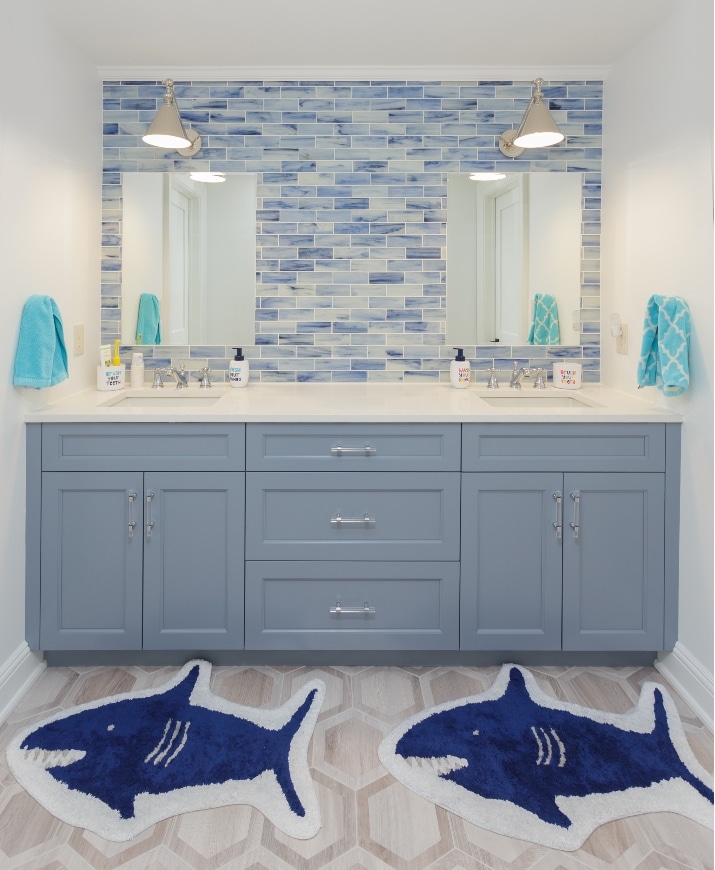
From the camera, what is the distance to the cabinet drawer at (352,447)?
2.49 meters

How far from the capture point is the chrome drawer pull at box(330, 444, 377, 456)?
2.50 m

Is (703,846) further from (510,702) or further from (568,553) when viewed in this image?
(568,553)

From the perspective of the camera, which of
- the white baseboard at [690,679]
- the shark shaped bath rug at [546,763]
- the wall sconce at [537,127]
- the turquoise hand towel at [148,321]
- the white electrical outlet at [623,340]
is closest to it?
the shark shaped bath rug at [546,763]

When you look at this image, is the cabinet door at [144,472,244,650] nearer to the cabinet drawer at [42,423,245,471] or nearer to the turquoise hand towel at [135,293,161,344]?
the cabinet drawer at [42,423,245,471]

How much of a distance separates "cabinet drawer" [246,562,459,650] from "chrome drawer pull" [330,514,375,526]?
5.5 inches

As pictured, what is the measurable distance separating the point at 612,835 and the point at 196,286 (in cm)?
246

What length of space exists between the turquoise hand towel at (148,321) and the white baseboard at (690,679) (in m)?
2.33

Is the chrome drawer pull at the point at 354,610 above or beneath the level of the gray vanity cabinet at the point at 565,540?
beneath

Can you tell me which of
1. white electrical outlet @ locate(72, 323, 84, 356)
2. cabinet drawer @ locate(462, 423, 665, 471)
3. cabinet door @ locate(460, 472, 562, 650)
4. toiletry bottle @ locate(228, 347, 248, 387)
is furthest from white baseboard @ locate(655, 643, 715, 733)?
white electrical outlet @ locate(72, 323, 84, 356)

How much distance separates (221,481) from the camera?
8.20 feet

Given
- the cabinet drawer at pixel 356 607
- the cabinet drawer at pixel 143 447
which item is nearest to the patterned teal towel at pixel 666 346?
the cabinet drawer at pixel 356 607

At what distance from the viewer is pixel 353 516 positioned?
8.27 ft

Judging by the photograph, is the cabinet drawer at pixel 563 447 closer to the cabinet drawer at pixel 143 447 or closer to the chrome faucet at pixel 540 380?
the chrome faucet at pixel 540 380

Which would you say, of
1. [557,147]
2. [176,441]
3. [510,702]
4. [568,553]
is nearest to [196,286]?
[176,441]
